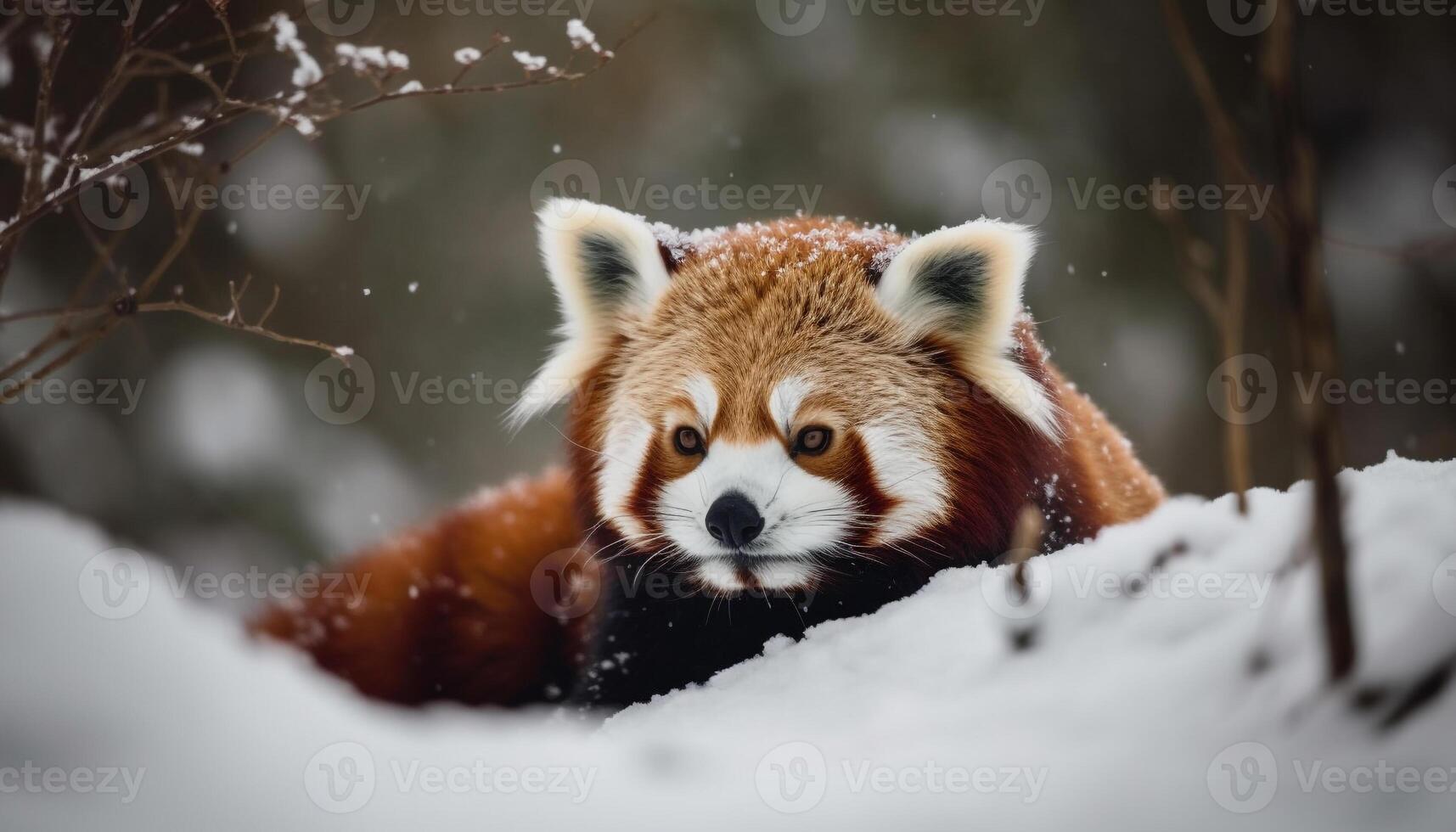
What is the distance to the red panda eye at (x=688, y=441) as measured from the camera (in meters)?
2.88


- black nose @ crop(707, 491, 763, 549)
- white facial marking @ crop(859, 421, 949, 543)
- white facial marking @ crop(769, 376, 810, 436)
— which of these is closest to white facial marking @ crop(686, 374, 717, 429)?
white facial marking @ crop(769, 376, 810, 436)

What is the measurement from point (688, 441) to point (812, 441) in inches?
14.3

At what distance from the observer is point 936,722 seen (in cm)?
186

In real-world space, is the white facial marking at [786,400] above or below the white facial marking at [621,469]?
above

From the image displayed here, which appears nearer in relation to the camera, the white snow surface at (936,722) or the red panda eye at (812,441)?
the white snow surface at (936,722)

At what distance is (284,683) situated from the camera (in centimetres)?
226

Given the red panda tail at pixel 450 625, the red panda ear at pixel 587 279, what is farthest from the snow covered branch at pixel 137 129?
the red panda tail at pixel 450 625

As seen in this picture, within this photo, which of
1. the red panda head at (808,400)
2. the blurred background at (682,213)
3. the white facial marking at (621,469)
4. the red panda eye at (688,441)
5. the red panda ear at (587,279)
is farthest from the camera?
the blurred background at (682,213)

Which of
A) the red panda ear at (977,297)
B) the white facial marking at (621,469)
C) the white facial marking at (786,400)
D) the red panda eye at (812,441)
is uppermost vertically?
the red panda ear at (977,297)

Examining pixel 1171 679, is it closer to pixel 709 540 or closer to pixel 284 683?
pixel 709 540

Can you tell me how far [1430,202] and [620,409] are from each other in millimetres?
6984

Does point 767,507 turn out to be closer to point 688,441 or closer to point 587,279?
point 688,441

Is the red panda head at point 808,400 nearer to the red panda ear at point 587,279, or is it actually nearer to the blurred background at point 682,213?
the red panda ear at point 587,279

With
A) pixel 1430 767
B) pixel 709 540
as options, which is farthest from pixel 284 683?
pixel 1430 767
